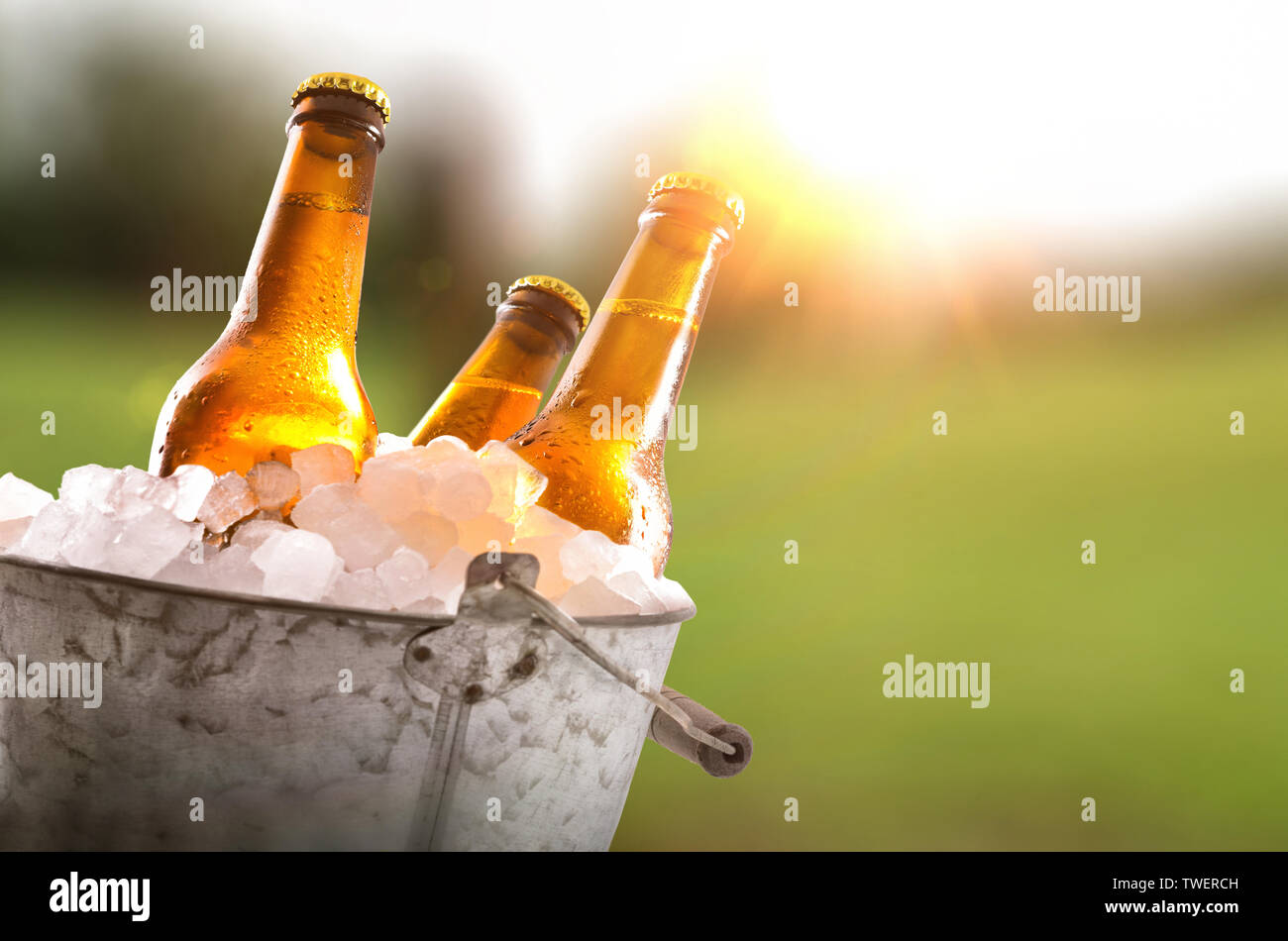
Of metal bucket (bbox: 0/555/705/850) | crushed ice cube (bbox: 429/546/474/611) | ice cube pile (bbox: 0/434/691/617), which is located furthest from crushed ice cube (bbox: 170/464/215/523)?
crushed ice cube (bbox: 429/546/474/611)

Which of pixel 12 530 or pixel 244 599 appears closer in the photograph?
pixel 244 599

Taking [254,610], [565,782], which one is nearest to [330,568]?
[254,610]

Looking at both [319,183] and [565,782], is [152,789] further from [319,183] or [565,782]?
[319,183]

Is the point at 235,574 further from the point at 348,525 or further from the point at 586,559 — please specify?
the point at 586,559

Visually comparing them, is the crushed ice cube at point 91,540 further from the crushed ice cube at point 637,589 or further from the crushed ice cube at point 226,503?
the crushed ice cube at point 637,589

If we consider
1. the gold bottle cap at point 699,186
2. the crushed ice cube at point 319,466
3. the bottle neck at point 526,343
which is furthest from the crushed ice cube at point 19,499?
the gold bottle cap at point 699,186

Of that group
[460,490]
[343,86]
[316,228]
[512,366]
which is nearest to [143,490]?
[460,490]
